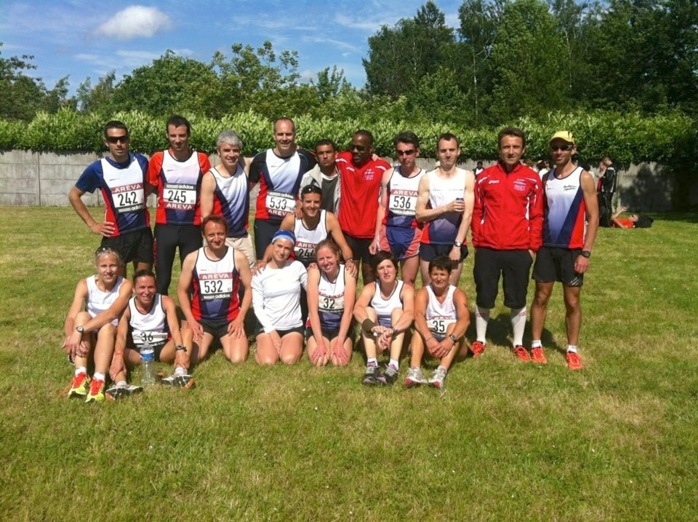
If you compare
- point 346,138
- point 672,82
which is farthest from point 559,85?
point 346,138

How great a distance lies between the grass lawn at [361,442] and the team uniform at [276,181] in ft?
5.34

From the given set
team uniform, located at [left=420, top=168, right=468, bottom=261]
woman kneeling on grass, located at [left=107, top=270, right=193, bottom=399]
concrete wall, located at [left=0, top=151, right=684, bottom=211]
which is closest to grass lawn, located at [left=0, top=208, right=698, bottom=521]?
woman kneeling on grass, located at [left=107, top=270, right=193, bottom=399]

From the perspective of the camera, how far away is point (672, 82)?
34500 mm

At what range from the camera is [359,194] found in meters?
6.22

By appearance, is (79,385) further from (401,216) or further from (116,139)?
(401,216)

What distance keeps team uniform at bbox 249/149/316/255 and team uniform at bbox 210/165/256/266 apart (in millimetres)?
175

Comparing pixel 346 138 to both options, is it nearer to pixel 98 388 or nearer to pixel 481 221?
pixel 481 221

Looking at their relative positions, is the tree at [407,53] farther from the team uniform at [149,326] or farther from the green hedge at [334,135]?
the team uniform at [149,326]

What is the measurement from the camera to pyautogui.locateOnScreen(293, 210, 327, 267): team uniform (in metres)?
6.06

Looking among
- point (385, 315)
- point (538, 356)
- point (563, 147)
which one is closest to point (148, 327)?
point (385, 315)

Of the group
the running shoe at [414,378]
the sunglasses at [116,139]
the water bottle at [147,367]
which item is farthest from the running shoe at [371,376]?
the sunglasses at [116,139]

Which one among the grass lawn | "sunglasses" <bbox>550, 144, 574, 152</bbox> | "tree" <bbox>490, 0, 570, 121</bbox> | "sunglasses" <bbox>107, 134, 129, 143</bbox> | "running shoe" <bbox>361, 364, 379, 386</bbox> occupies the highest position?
"tree" <bbox>490, 0, 570, 121</bbox>

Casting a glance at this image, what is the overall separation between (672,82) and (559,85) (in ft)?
24.0

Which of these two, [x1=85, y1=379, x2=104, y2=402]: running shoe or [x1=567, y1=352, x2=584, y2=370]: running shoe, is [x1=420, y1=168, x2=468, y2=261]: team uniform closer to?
[x1=567, y1=352, x2=584, y2=370]: running shoe
